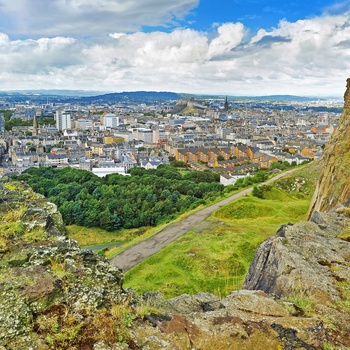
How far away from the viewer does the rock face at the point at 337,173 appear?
1715 cm

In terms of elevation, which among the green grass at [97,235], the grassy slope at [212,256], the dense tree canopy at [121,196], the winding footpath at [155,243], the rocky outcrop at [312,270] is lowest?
the green grass at [97,235]

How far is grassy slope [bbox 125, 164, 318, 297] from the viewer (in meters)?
15.6

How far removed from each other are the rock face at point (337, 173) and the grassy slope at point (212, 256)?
13.2 ft

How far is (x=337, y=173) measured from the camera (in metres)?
18.5

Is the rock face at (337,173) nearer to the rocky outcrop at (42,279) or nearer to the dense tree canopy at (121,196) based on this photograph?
the rocky outcrop at (42,279)

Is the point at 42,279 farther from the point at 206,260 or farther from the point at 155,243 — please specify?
the point at 155,243

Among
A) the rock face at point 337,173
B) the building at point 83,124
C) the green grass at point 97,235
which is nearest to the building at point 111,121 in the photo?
the building at point 83,124

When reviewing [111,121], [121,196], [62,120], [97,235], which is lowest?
[97,235]

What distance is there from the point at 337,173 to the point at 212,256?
7.63m

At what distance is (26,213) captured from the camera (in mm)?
6828

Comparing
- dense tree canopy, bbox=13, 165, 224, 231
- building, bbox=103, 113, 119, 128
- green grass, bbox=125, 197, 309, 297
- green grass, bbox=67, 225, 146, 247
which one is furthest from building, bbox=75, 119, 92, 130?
green grass, bbox=125, 197, 309, 297

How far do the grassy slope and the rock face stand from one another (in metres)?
4.04

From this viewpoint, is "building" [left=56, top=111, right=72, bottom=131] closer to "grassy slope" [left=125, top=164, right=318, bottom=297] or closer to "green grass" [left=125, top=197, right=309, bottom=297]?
"grassy slope" [left=125, top=164, right=318, bottom=297]

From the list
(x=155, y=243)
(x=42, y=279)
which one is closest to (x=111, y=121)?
(x=155, y=243)
